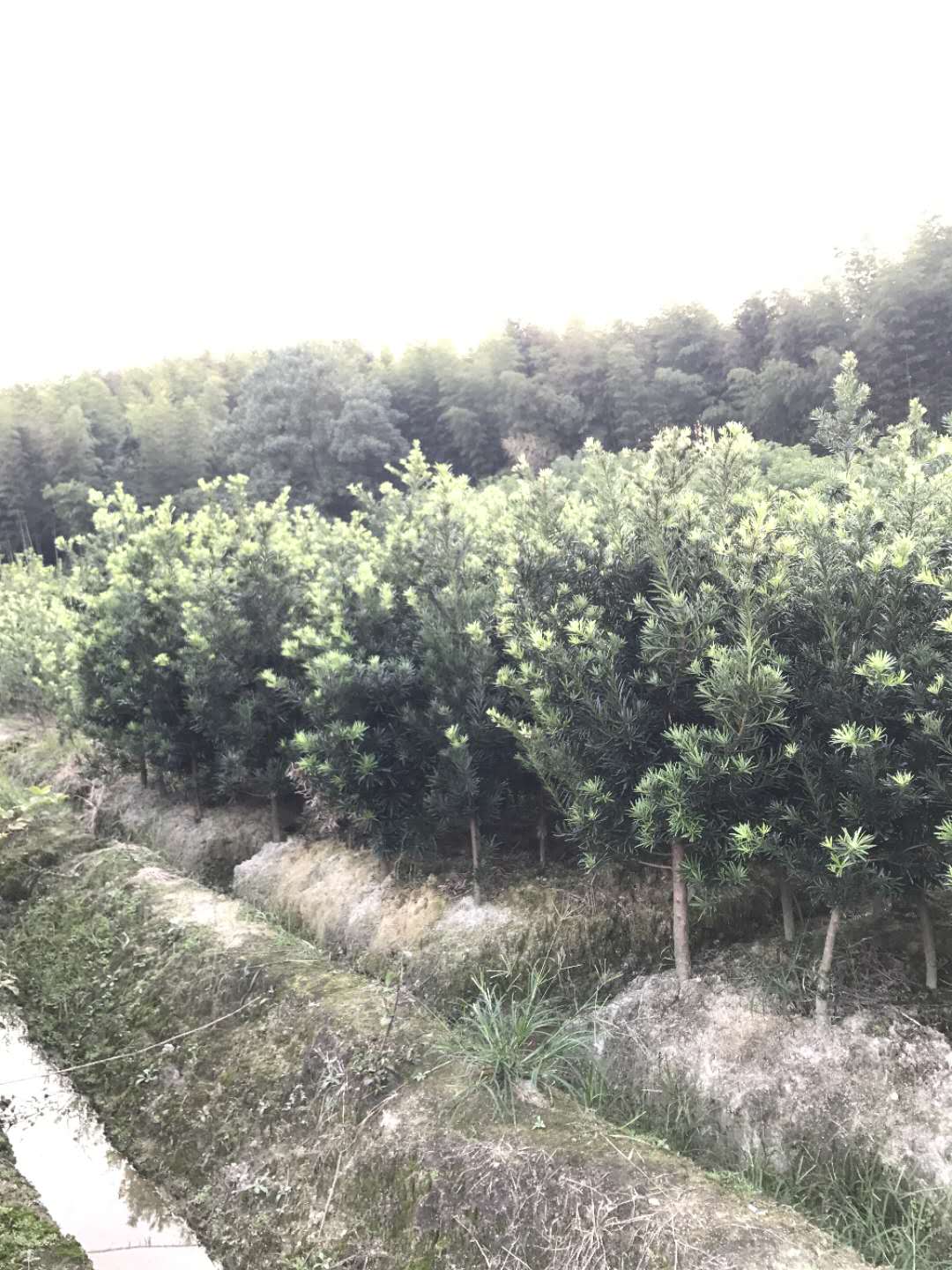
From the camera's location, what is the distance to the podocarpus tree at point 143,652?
7.99 m

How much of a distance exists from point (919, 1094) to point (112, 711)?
7.76 meters

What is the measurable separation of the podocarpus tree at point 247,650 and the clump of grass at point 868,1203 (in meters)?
4.93

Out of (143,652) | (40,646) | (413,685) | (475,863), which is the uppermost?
(143,652)

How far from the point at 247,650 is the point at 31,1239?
4865mm

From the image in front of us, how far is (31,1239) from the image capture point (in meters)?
3.12

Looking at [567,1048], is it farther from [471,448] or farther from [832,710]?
[471,448]

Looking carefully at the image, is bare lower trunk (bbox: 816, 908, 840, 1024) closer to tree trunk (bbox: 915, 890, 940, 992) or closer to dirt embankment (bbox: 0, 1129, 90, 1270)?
tree trunk (bbox: 915, 890, 940, 992)

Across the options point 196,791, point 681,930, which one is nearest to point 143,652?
point 196,791

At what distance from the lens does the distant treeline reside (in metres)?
20.0

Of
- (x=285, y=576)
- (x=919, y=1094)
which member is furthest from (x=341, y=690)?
(x=919, y=1094)

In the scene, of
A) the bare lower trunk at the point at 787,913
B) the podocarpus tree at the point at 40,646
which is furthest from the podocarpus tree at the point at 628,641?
the podocarpus tree at the point at 40,646

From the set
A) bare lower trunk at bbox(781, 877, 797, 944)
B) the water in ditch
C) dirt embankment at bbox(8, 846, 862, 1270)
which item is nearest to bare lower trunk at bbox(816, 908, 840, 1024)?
bare lower trunk at bbox(781, 877, 797, 944)

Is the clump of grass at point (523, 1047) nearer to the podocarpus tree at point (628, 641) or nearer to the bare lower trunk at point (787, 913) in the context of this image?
the podocarpus tree at point (628, 641)

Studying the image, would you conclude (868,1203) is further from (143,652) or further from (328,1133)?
(143,652)
